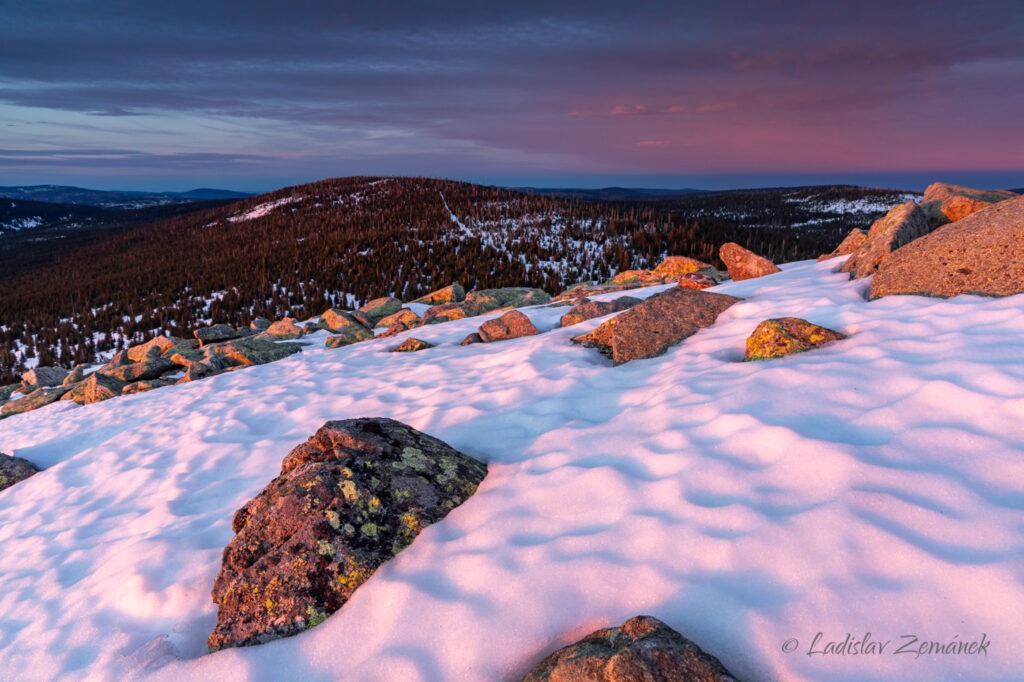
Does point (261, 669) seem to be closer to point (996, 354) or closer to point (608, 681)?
point (608, 681)

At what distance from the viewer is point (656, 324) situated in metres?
5.70

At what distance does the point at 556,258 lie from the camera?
2748 centimetres

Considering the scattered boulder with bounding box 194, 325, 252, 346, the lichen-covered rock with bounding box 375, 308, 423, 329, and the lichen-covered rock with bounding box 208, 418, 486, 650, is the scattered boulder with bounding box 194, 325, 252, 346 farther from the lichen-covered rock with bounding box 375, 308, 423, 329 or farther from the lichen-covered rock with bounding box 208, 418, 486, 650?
the lichen-covered rock with bounding box 208, 418, 486, 650

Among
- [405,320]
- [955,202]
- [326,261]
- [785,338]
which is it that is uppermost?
[955,202]

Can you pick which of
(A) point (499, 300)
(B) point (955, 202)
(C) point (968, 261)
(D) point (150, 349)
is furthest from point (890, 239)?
(D) point (150, 349)

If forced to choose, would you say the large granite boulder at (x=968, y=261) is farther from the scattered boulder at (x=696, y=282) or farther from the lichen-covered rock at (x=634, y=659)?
the lichen-covered rock at (x=634, y=659)

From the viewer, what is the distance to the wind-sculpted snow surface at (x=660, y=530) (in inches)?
75.2

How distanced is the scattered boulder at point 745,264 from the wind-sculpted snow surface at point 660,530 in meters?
5.08

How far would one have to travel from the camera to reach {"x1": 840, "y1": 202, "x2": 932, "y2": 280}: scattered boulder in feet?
20.9

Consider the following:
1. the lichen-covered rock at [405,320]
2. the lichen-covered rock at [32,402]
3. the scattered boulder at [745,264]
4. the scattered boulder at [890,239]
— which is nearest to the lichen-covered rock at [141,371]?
the lichen-covered rock at [32,402]

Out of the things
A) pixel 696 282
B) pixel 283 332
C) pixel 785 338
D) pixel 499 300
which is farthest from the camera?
pixel 499 300

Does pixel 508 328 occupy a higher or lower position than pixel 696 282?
lower

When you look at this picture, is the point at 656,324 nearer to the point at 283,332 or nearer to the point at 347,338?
the point at 347,338

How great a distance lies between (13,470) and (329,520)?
221 inches
